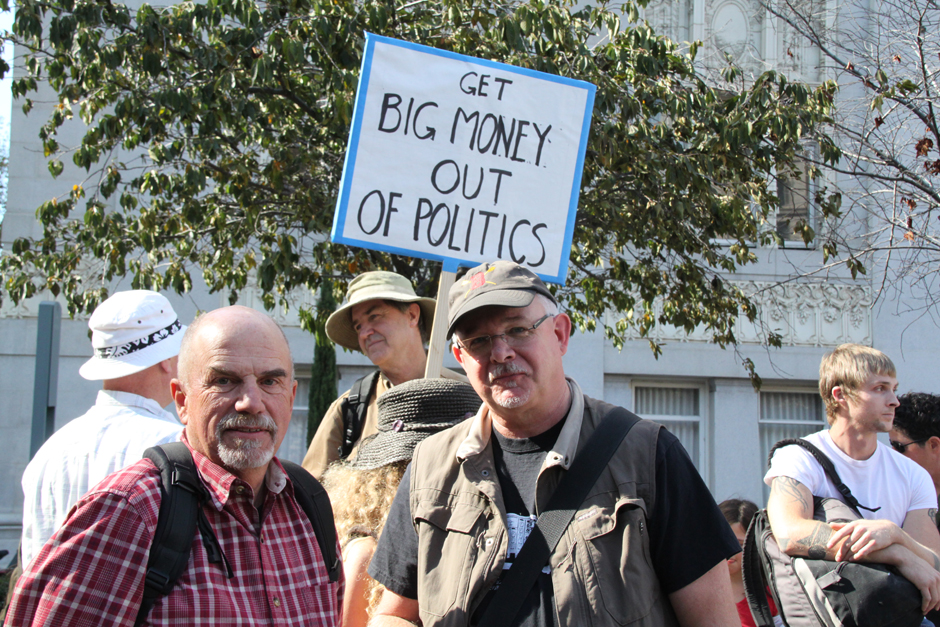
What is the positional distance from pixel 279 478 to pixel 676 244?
21.3 ft

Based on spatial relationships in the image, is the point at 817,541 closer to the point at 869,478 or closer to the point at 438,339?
the point at 869,478

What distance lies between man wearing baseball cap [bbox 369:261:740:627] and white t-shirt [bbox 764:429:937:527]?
4.35 feet

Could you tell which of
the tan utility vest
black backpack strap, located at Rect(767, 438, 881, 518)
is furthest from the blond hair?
the tan utility vest

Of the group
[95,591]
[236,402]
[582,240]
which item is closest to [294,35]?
[582,240]

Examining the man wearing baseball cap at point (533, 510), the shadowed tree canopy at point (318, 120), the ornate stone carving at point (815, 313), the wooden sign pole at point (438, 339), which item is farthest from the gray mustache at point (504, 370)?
the ornate stone carving at point (815, 313)

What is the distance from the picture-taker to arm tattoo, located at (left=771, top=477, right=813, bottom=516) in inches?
126

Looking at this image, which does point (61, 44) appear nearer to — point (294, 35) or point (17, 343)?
point (294, 35)

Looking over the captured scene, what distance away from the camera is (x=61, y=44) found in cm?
671

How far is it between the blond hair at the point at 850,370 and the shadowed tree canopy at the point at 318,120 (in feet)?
11.3

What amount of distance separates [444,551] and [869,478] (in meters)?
2.01

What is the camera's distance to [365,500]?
2744 mm

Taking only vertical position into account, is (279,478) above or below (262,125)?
below

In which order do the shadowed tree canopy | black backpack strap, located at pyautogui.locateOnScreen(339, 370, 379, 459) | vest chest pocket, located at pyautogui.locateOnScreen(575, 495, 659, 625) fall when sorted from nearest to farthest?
vest chest pocket, located at pyautogui.locateOnScreen(575, 495, 659, 625)
black backpack strap, located at pyautogui.locateOnScreen(339, 370, 379, 459)
the shadowed tree canopy

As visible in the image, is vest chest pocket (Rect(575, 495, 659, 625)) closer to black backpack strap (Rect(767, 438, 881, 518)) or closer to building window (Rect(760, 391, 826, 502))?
black backpack strap (Rect(767, 438, 881, 518))
